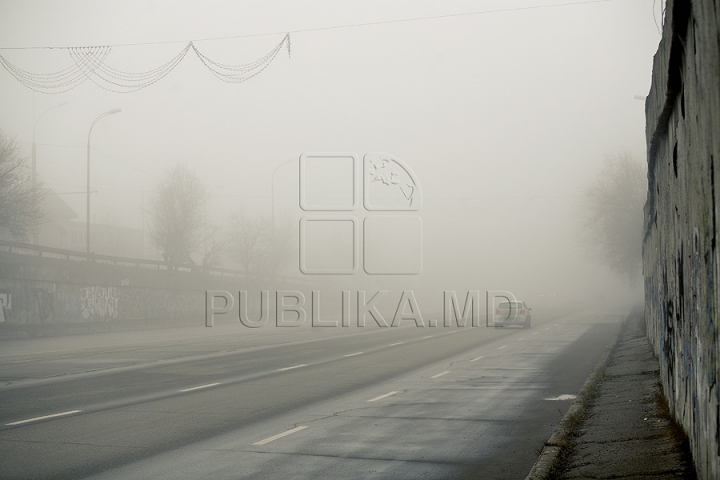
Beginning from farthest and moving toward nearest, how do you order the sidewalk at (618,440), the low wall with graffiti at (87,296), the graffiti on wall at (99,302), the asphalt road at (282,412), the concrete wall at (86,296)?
1. the graffiti on wall at (99,302)
2. the concrete wall at (86,296)
3. the low wall with graffiti at (87,296)
4. the asphalt road at (282,412)
5. the sidewalk at (618,440)

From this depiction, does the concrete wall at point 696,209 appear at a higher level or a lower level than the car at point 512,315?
higher

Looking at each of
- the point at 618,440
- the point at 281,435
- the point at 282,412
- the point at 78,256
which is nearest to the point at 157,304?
the point at 78,256

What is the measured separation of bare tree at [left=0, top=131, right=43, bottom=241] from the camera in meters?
37.4

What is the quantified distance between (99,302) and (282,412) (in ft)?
97.2

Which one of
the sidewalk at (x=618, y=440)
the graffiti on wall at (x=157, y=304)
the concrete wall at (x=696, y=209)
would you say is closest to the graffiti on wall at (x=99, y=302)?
the graffiti on wall at (x=157, y=304)

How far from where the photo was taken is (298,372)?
58.5 feet

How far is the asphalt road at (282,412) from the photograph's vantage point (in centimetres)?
801

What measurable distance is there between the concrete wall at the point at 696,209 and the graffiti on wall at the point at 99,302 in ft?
109

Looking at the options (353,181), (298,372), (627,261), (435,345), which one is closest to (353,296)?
(627,261)

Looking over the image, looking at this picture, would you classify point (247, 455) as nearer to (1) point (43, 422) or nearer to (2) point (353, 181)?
(1) point (43, 422)

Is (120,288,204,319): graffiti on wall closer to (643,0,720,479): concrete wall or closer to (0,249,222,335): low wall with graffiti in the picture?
(0,249,222,335): low wall with graffiti

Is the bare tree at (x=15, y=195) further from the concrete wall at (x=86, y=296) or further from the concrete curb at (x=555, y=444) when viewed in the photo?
the concrete curb at (x=555, y=444)

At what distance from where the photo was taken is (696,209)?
579 centimetres

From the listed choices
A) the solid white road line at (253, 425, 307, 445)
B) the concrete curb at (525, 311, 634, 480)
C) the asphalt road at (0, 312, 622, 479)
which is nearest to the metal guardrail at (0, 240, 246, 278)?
the asphalt road at (0, 312, 622, 479)
